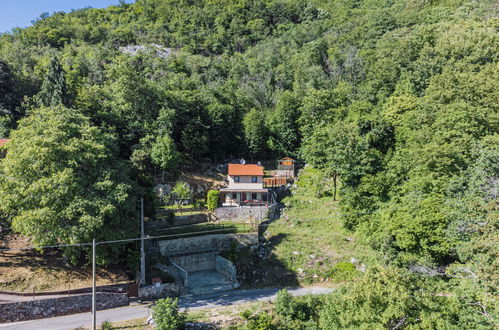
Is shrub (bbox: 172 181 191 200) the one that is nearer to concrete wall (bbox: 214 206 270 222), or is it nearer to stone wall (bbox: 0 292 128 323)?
concrete wall (bbox: 214 206 270 222)

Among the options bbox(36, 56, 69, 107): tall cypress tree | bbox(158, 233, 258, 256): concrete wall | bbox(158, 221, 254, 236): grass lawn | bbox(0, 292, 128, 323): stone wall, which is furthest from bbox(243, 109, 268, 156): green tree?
bbox(0, 292, 128, 323): stone wall

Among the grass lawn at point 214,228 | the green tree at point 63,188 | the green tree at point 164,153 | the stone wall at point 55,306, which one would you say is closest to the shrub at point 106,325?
the stone wall at point 55,306

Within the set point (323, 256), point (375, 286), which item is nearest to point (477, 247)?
point (375, 286)

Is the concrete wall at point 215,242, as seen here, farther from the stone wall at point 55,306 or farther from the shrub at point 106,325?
the shrub at point 106,325

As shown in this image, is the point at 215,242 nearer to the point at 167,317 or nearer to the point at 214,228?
the point at 214,228

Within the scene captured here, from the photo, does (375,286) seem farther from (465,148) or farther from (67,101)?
(67,101)

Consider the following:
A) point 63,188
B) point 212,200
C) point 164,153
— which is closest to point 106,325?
point 63,188
